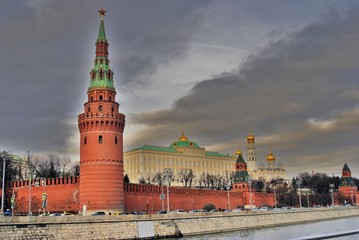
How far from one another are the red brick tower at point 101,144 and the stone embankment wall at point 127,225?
448 inches

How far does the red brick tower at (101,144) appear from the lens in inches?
2391

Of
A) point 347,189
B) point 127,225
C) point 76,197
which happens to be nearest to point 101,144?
point 76,197

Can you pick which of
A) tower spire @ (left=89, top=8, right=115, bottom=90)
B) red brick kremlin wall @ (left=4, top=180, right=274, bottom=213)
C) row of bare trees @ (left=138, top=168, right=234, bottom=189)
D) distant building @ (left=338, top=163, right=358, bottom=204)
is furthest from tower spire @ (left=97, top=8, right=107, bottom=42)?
distant building @ (left=338, top=163, right=358, bottom=204)

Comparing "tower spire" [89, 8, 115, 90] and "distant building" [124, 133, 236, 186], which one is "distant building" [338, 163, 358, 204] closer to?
"distant building" [124, 133, 236, 186]

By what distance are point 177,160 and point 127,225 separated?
4364 inches

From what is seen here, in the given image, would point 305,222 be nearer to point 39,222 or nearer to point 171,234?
point 171,234

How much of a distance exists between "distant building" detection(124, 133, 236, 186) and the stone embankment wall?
79424mm

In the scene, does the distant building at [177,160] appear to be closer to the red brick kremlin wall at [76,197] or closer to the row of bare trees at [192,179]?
the row of bare trees at [192,179]

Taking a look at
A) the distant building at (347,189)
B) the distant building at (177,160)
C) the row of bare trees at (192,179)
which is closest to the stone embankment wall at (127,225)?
the row of bare trees at (192,179)

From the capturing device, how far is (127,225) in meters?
46.8

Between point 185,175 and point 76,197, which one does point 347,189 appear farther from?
point 76,197

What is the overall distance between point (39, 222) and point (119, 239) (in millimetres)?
8392

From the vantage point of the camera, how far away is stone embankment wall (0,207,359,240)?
1529 inches

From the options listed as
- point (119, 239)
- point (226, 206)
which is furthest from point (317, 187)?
point (119, 239)
